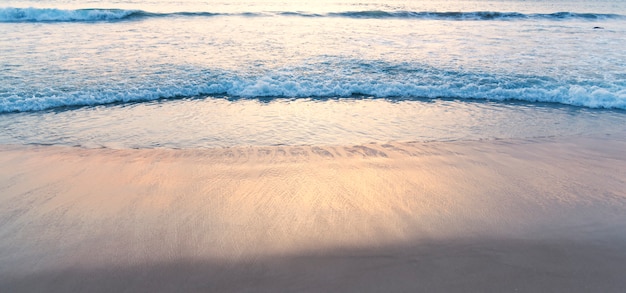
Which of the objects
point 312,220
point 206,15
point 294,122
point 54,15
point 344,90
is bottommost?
point 312,220

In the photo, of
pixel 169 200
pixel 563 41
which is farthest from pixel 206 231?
pixel 563 41

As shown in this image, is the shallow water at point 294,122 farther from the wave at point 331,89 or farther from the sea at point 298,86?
the wave at point 331,89

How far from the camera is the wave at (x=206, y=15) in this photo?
19080 mm

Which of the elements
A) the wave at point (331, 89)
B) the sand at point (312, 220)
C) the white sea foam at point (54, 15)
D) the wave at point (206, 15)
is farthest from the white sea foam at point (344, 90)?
Result: the white sea foam at point (54, 15)

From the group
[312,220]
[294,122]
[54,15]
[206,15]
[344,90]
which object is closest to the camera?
[312,220]

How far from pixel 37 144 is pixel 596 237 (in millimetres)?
6264

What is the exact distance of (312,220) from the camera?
3439mm

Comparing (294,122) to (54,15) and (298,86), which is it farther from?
(54,15)

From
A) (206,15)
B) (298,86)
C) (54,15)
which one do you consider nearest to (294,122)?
(298,86)

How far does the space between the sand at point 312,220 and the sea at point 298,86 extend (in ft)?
2.53

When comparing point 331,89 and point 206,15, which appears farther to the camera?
point 206,15

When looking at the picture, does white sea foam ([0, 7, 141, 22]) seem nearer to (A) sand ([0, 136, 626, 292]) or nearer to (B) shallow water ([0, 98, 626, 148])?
(B) shallow water ([0, 98, 626, 148])

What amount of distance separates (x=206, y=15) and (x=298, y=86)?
14.5 meters

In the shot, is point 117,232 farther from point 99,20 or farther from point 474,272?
point 99,20
